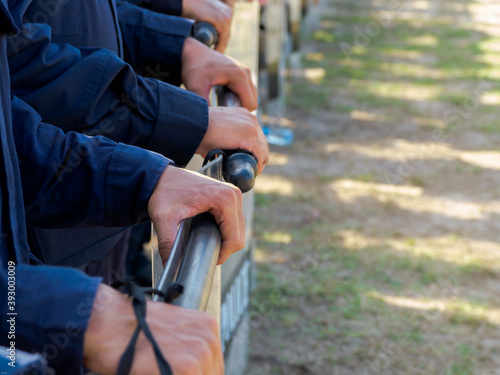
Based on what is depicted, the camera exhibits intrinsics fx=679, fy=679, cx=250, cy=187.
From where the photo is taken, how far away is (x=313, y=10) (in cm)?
1067

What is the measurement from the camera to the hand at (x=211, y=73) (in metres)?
1.57

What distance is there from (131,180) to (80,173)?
93 mm

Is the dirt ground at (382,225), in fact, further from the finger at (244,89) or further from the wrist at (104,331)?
the wrist at (104,331)

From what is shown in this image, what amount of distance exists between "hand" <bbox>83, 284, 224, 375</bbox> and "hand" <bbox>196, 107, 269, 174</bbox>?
21.8 inches

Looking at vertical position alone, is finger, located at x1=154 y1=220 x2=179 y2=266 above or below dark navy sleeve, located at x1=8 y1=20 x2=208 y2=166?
below

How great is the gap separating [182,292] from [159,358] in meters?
0.13

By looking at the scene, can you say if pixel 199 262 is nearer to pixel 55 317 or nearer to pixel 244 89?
pixel 55 317

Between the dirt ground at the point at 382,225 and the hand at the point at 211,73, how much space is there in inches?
72.8

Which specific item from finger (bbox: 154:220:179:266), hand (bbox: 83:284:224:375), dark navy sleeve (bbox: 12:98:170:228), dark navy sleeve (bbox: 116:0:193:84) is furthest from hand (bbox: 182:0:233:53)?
hand (bbox: 83:284:224:375)

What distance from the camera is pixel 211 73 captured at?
1.58 m

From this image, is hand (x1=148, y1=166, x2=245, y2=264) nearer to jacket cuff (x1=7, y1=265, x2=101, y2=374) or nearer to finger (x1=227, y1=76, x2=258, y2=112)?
jacket cuff (x1=7, y1=265, x2=101, y2=374)

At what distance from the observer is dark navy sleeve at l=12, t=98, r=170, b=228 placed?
Answer: 1.09 metres

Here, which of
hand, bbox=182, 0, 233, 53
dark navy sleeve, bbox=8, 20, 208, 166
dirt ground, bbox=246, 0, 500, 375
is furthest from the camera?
dirt ground, bbox=246, 0, 500, 375

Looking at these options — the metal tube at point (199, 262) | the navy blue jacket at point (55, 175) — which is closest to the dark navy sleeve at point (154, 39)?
the navy blue jacket at point (55, 175)
